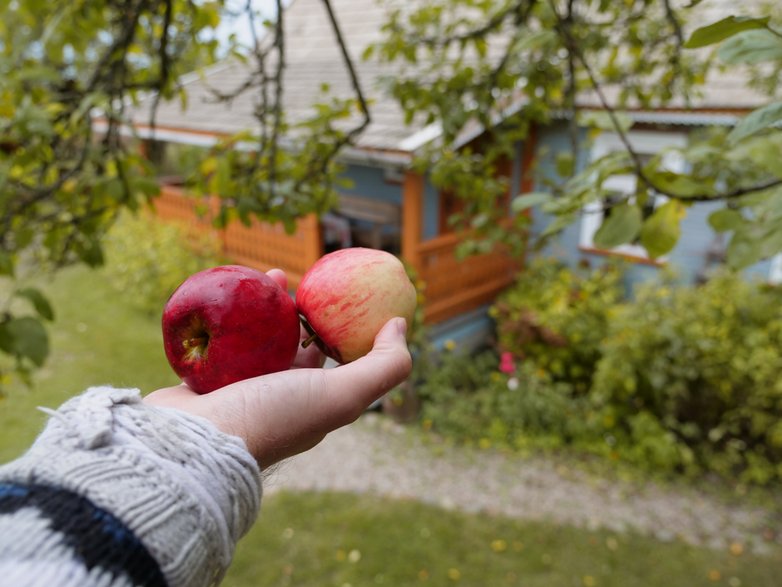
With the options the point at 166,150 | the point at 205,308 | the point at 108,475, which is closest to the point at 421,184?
the point at 205,308

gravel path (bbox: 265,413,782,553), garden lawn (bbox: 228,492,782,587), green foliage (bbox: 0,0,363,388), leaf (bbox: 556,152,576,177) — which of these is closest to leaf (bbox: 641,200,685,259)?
leaf (bbox: 556,152,576,177)

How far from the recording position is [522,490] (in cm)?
473

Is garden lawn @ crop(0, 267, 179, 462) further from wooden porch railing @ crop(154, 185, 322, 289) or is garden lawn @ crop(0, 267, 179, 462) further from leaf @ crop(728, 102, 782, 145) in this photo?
leaf @ crop(728, 102, 782, 145)

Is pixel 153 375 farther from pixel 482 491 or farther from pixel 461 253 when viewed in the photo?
pixel 461 253

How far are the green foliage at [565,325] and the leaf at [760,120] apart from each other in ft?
16.4

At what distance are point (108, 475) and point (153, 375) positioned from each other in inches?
260

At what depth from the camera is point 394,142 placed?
601cm

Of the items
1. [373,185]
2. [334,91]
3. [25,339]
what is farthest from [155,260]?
[25,339]

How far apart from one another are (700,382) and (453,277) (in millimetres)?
2993

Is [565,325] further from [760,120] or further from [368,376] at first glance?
[368,376]

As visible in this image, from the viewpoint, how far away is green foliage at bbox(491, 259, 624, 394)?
605 cm

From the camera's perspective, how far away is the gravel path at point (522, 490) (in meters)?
4.28

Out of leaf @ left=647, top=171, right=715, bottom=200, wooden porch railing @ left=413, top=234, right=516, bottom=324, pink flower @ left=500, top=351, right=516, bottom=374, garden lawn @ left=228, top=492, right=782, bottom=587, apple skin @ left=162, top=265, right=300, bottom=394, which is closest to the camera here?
apple skin @ left=162, top=265, right=300, bottom=394

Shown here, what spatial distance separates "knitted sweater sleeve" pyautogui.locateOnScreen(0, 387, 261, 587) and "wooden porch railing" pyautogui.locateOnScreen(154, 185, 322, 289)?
21.0 ft
